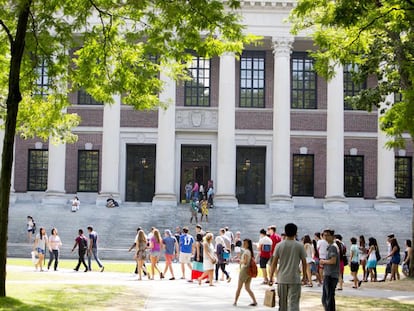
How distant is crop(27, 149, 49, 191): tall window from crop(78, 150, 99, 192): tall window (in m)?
2.19

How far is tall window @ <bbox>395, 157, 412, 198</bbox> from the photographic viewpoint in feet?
155

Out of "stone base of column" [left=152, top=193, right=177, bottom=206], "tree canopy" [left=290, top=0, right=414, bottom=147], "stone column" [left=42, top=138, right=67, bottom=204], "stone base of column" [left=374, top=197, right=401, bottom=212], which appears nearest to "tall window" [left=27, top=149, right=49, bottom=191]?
"stone column" [left=42, top=138, right=67, bottom=204]

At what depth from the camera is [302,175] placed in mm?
47750

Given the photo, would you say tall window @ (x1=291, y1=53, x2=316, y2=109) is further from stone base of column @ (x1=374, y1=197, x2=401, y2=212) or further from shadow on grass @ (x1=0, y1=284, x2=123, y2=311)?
shadow on grass @ (x1=0, y1=284, x2=123, y2=311)

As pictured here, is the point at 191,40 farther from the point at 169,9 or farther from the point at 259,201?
the point at 259,201

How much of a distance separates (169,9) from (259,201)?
1279 inches

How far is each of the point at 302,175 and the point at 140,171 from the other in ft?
33.5

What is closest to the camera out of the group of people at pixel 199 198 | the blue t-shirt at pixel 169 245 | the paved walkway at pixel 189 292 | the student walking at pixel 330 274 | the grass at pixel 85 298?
the student walking at pixel 330 274

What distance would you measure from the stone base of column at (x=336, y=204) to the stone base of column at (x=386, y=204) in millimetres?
1940

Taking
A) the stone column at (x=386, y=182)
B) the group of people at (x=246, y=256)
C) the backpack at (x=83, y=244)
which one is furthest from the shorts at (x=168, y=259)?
the stone column at (x=386, y=182)

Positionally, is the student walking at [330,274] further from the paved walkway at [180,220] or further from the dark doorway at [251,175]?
the dark doorway at [251,175]

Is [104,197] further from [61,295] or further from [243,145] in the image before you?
[61,295]

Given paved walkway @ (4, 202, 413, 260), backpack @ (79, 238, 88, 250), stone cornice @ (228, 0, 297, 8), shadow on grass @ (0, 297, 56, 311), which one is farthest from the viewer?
stone cornice @ (228, 0, 297, 8)

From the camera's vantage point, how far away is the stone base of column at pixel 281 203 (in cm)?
4353
